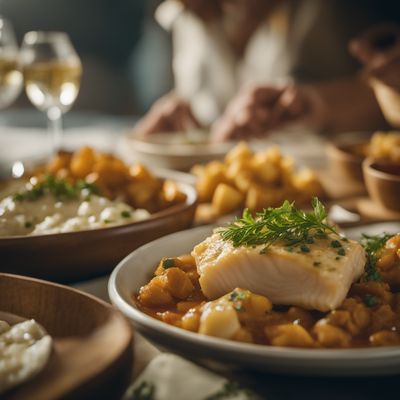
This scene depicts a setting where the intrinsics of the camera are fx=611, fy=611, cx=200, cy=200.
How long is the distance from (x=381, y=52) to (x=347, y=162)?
0.46m

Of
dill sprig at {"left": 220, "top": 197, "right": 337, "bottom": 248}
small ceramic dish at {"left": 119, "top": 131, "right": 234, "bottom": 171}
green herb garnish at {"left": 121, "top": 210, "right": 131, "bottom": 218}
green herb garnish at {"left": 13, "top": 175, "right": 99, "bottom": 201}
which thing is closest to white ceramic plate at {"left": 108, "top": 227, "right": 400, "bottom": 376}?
dill sprig at {"left": 220, "top": 197, "right": 337, "bottom": 248}

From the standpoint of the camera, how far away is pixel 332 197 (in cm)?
252

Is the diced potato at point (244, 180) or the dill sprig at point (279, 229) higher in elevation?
the dill sprig at point (279, 229)

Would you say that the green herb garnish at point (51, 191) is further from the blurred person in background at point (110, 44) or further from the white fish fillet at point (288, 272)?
the blurred person in background at point (110, 44)

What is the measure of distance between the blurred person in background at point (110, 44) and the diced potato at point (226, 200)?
7034 millimetres

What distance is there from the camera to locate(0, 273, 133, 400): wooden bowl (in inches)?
35.3

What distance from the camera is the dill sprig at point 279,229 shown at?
131 centimetres

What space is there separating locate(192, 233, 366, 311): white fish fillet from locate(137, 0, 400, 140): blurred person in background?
2.42m

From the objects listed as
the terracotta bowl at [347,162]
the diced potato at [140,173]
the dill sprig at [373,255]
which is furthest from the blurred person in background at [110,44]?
the dill sprig at [373,255]

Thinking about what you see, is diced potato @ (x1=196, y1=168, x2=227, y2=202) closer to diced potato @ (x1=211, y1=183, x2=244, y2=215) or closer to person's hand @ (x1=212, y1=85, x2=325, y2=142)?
diced potato @ (x1=211, y1=183, x2=244, y2=215)

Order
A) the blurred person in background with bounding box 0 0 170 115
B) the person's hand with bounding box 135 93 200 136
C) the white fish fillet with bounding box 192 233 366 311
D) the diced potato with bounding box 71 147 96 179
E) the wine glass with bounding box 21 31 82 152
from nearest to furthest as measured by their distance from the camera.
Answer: the white fish fillet with bounding box 192 233 366 311 → the diced potato with bounding box 71 147 96 179 → the wine glass with bounding box 21 31 82 152 → the person's hand with bounding box 135 93 200 136 → the blurred person in background with bounding box 0 0 170 115

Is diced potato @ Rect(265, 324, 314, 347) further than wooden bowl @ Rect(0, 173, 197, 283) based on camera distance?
No

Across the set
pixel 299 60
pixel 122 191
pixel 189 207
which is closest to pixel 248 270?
pixel 189 207

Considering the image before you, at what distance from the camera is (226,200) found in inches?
89.3
